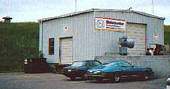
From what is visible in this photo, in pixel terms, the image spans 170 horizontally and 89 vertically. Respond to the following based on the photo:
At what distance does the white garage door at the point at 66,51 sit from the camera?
27953 millimetres

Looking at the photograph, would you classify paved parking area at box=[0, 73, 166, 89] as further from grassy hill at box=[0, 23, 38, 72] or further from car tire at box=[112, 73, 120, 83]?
grassy hill at box=[0, 23, 38, 72]

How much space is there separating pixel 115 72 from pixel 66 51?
452 inches

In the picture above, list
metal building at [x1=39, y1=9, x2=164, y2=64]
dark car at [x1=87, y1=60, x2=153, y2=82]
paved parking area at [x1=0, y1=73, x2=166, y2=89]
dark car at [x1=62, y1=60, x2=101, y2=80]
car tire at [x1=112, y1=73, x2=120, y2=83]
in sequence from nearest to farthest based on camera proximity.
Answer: paved parking area at [x1=0, y1=73, x2=166, y2=89] → dark car at [x1=87, y1=60, x2=153, y2=82] → car tire at [x1=112, y1=73, x2=120, y2=83] → dark car at [x1=62, y1=60, x2=101, y2=80] → metal building at [x1=39, y1=9, x2=164, y2=64]

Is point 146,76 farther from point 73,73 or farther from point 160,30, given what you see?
point 160,30

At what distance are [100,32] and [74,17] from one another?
3.60 metres

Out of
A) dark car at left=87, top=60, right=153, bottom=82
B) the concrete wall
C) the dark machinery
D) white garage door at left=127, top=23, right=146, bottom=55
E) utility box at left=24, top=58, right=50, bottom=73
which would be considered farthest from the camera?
utility box at left=24, top=58, right=50, bottom=73

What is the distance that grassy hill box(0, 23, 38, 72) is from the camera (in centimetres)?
3924

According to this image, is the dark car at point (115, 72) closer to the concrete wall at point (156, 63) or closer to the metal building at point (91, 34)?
the concrete wall at point (156, 63)

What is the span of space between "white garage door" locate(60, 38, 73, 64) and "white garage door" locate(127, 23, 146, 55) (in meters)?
5.63

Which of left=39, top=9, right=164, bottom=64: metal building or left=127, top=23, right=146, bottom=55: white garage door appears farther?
left=127, top=23, right=146, bottom=55: white garage door

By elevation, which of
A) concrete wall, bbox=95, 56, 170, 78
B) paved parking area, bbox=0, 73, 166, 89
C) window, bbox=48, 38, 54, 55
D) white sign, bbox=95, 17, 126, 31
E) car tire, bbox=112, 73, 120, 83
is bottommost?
paved parking area, bbox=0, 73, 166, 89

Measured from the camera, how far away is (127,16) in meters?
26.5

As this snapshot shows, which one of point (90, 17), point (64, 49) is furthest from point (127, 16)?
point (64, 49)

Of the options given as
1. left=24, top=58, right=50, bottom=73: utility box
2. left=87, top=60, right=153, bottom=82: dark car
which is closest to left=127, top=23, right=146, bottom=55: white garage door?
left=87, top=60, right=153, bottom=82: dark car
